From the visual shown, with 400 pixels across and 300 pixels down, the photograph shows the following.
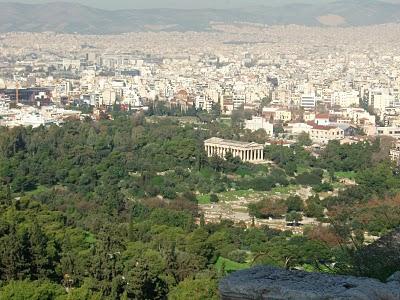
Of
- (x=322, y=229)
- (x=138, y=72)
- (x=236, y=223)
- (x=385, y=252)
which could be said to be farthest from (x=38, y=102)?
(x=385, y=252)

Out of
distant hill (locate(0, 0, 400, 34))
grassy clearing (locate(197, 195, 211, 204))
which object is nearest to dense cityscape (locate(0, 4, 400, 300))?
grassy clearing (locate(197, 195, 211, 204))

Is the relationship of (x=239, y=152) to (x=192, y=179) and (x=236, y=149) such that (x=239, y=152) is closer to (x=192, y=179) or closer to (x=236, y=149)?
(x=236, y=149)

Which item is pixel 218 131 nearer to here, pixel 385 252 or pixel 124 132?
pixel 124 132

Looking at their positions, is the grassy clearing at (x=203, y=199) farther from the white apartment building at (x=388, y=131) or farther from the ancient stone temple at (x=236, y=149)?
the white apartment building at (x=388, y=131)

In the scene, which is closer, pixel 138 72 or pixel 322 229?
pixel 322 229

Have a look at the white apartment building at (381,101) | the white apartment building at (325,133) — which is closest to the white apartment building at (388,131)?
the white apartment building at (325,133)

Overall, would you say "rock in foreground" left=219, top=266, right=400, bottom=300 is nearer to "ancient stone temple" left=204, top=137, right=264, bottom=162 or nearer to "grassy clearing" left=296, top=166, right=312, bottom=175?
"grassy clearing" left=296, top=166, right=312, bottom=175

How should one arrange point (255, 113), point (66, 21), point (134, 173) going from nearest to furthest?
point (134, 173)
point (255, 113)
point (66, 21)
